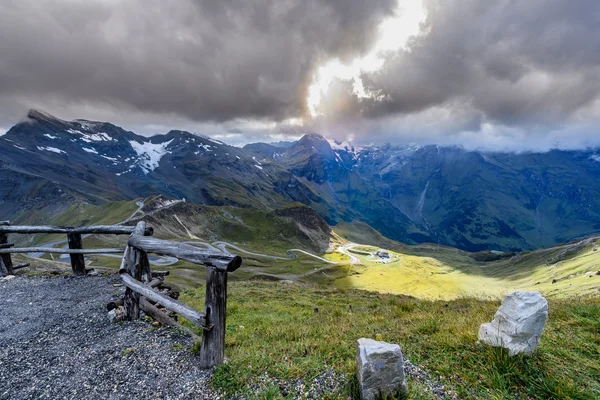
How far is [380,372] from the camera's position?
16.1 feet

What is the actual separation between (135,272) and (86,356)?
3049mm

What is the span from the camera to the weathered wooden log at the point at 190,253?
670cm

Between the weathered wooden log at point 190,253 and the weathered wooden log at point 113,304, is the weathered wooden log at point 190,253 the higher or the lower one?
the higher one

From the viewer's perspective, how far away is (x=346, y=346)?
292 inches

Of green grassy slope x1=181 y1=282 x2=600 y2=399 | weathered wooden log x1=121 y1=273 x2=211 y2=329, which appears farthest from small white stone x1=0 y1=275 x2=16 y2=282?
green grassy slope x1=181 y1=282 x2=600 y2=399

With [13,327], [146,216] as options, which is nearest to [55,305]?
[13,327]

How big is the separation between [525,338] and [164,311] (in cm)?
1058

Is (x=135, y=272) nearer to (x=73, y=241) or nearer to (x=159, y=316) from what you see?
(x=159, y=316)

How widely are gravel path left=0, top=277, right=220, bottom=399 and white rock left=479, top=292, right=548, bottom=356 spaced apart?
6.57 meters

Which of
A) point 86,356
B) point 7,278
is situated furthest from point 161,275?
point 7,278

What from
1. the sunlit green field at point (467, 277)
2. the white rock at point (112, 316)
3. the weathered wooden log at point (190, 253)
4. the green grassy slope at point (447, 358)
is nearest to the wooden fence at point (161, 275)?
the weathered wooden log at point (190, 253)

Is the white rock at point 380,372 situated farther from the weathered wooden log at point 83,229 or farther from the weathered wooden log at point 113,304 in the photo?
the weathered wooden log at point 83,229

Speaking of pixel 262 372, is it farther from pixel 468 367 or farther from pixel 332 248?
pixel 332 248

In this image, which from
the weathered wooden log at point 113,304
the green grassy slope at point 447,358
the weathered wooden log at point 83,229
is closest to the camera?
the green grassy slope at point 447,358
